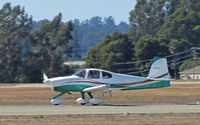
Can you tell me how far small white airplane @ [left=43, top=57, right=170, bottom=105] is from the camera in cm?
2308

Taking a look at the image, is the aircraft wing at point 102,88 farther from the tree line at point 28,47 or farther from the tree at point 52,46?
the tree at point 52,46

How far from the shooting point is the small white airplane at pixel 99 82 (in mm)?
23078

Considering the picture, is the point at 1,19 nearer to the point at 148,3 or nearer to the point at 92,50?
the point at 92,50

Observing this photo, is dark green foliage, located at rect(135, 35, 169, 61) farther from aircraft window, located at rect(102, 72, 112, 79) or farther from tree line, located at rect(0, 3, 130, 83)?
aircraft window, located at rect(102, 72, 112, 79)

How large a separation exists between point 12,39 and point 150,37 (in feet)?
79.1

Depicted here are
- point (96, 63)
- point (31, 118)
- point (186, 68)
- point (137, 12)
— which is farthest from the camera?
point (137, 12)

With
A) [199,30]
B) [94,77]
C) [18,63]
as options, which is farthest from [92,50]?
[94,77]

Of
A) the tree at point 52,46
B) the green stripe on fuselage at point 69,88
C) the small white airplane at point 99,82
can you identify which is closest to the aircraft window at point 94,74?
the small white airplane at point 99,82

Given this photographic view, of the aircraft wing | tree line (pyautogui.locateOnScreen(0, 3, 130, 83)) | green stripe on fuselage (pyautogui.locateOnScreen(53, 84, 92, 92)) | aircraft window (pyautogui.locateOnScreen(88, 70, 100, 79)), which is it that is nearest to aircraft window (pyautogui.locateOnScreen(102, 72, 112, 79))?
aircraft window (pyautogui.locateOnScreen(88, 70, 100, 79))

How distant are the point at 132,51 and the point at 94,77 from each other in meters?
50.4

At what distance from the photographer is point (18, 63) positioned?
72438 mm

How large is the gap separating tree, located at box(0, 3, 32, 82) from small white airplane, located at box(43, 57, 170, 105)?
45.5 metres

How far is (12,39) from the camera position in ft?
250

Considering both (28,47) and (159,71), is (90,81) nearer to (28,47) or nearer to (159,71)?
(159,71)
